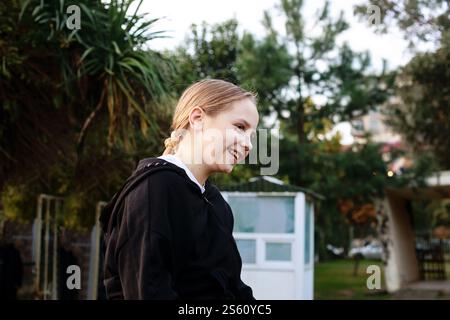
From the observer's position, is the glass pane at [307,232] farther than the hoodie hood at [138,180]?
Yes

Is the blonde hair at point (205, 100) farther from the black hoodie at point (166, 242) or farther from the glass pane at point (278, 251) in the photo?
the glass pane at point (278, 251)

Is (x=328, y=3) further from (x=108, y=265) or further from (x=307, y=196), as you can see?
(x=108, y=265)

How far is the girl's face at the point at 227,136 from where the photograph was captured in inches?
56.2

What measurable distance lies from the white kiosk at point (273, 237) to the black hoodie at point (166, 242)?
696cm

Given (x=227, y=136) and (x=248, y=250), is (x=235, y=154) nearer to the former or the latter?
(x=227, y=136)

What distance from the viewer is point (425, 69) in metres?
12.3

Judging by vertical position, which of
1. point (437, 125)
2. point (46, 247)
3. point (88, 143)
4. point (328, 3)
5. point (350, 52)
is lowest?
point (46, 247)

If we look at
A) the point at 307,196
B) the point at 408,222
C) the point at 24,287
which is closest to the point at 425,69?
the point at 307,196

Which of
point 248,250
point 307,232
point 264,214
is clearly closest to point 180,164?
point 248,250

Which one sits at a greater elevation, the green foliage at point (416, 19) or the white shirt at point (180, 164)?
the green foliage at point (416, 19)

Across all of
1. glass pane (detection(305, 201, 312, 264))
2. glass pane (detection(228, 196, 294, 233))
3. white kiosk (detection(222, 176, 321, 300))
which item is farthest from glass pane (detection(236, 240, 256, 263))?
glass pane (detection(305, 201, 312, 264))

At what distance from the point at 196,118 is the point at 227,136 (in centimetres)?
10

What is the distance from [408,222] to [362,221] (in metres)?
4.60
